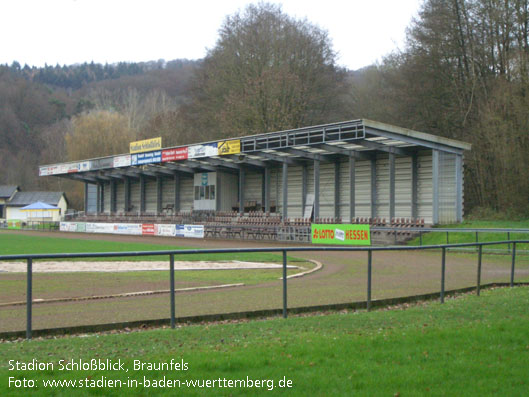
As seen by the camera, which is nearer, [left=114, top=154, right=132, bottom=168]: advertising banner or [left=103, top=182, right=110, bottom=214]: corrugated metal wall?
[left=114, top=154, right=132, bottom=168]: advertising banner

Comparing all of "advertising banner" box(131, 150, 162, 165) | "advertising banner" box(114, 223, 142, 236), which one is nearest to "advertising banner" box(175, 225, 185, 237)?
"advertising banner" box(114, 223, 142, 236)

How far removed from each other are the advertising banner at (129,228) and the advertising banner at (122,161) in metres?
6.56

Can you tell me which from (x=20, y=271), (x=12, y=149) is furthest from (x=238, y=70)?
(x=12, y=149)

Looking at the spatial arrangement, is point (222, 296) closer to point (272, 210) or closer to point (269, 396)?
point (269, 396)

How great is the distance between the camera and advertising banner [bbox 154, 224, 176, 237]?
4609 cm

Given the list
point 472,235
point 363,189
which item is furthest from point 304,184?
point 472,235

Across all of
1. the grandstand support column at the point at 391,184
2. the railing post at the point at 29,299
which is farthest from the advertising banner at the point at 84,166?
the railing post at the point at 29,299

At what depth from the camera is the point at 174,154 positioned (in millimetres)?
48875

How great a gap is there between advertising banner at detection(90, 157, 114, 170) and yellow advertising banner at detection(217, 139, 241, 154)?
16901mm

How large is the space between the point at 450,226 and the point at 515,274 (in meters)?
19.6

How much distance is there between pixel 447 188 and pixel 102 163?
35.9m

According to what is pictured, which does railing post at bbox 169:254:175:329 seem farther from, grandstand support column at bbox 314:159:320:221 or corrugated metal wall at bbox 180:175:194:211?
corrugated metal wall at bbox 180:175:194:211

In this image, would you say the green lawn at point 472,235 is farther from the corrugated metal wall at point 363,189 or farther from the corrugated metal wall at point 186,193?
the corrugated metal wall at point 186,193

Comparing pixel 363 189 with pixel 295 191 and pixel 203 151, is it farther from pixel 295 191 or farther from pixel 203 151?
pixel 203 151
